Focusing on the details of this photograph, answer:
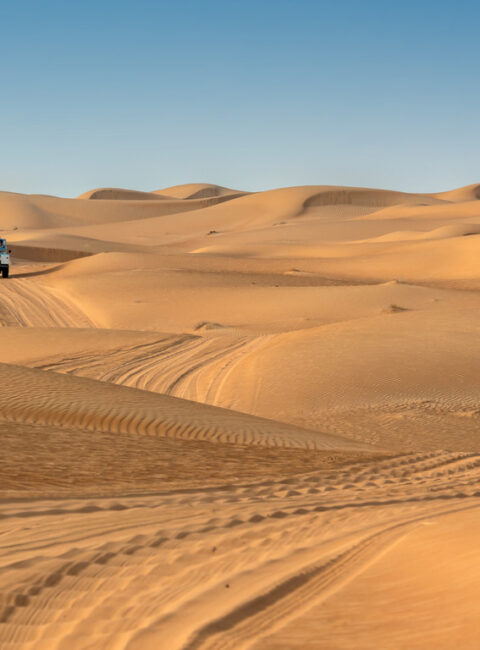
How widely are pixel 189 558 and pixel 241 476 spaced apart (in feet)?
10.9

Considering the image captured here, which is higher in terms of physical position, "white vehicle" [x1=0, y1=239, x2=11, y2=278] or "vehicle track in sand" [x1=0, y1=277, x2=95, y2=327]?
"white vehicle" [x1=0, y1=239, x2=11, y2=278]

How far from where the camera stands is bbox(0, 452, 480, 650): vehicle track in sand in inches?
165

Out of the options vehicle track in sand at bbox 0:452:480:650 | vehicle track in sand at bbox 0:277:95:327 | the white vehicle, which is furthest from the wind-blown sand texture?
the white vehicle

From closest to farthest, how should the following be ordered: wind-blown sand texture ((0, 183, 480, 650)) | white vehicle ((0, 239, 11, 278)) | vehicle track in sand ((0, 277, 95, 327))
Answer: wind-blown sand texture ((0, 183, 480, 650)), vehicle track in sand ((0, 277, 95, 327)), white vehicle ((0, 239, 11, 278))

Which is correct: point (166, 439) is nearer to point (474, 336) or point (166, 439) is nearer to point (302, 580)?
point (302, 580)

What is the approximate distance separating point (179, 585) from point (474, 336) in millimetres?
16432

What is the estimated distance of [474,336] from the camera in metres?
20.2

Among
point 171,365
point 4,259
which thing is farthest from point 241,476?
point 4,259

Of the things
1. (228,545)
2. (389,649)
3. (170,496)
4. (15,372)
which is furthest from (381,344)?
(389,649)

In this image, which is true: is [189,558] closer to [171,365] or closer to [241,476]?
[241,476]

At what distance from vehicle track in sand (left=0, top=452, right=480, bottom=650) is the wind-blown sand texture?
0.06 ft

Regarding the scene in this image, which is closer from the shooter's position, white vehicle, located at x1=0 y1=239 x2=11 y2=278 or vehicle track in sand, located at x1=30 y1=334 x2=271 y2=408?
vehicle track in sand, located at x1=30 y1=334 x2=271 y2=408

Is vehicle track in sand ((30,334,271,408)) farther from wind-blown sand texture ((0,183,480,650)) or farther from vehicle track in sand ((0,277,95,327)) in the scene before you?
vehicle track in sand ((0,277,95,327))

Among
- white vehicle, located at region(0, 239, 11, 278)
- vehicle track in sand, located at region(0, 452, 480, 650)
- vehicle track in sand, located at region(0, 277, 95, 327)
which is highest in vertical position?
white vehicle, located at region(0, 239, 11, 278)
